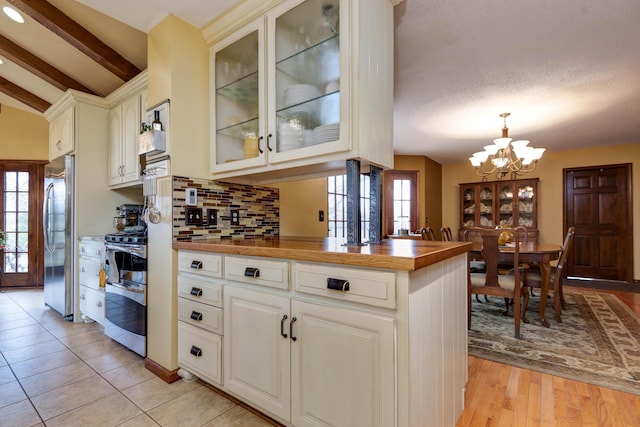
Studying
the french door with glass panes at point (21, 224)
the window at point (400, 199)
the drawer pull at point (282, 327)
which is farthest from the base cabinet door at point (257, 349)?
the french door with glass panes at point (21, 224)

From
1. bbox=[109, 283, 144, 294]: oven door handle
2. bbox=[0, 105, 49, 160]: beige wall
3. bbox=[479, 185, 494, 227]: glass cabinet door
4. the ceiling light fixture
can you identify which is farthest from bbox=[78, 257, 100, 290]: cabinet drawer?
bbox=[479, 185, 494, 227]: glass cabinet door

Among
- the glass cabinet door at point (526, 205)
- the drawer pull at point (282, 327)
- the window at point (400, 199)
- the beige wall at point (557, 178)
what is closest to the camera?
the drawer pull at point (282, 327)

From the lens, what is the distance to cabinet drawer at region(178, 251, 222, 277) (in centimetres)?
169

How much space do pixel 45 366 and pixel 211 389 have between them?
1.32 m

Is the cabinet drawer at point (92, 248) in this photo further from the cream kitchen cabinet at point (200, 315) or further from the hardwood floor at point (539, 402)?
the hardwood floor at point (539, 402)

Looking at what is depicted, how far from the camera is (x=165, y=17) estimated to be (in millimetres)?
1960

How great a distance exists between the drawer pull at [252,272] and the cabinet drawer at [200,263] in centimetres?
23

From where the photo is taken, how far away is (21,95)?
149 inches

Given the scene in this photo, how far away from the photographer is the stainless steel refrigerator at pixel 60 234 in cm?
310

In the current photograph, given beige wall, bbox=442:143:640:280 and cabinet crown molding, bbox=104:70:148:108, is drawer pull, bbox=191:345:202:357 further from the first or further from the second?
beige wall, bbox=442:143:640:280

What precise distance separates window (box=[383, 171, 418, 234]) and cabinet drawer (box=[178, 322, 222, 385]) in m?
4.56

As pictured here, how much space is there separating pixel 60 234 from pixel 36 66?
1.68 m

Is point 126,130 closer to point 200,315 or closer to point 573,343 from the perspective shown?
point 200,315

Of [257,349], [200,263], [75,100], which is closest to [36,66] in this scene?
[75,100]
